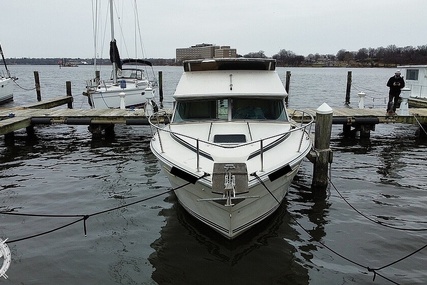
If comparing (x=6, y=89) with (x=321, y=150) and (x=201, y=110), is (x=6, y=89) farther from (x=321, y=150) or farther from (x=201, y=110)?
(x=321, y=150)

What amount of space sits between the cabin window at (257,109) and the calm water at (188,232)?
203 centimetres

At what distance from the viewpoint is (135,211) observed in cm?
828

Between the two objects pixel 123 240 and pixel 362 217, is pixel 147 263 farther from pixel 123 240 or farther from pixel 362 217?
pixel 362 217

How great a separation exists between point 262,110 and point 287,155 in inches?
78.8

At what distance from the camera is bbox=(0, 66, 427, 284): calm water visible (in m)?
5.91

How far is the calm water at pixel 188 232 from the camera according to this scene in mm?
5906

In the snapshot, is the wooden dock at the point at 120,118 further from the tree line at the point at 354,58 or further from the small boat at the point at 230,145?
the tree line at the point at 354,58

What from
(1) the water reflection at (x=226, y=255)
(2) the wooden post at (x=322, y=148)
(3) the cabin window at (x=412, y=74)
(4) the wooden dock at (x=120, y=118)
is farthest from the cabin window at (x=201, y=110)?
(3) the cabin window at (x=412, y=74)

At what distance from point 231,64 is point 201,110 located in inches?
58.2

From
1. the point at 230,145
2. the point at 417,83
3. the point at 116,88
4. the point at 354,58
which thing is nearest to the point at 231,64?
the point at 230,145

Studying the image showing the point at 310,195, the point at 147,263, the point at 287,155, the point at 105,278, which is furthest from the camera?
the point at 310,195

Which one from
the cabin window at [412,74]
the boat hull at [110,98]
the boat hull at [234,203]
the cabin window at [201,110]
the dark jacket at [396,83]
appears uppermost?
the cabin window at [412,74]

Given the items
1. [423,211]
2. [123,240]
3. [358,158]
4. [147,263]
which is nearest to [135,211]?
[123,240]

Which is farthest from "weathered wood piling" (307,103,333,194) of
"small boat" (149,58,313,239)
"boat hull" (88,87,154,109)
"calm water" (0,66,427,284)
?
"boat hull" (88,87,154,109)
